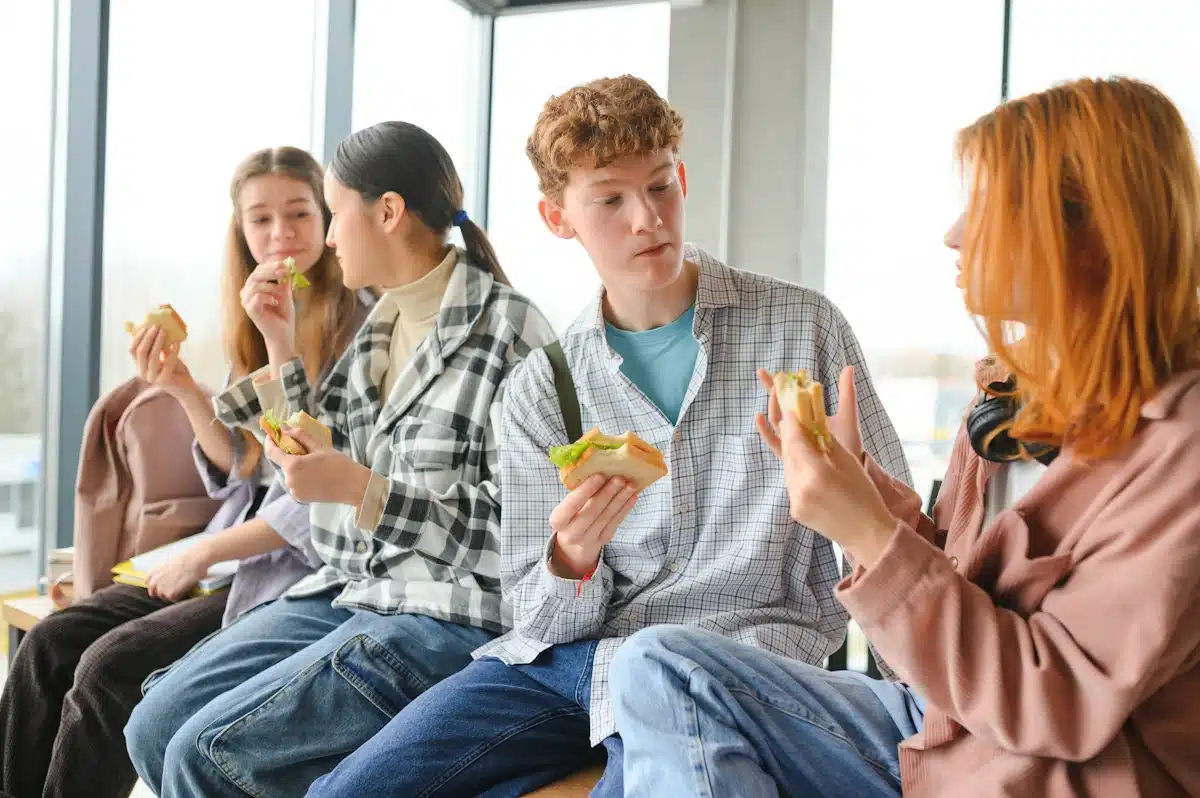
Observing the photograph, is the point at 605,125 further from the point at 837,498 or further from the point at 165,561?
the point at 165,561

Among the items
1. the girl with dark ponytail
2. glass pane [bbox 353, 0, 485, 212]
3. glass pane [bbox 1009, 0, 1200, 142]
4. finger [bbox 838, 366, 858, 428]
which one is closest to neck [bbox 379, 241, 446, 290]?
the girl with dark ponytail

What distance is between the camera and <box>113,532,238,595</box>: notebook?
2492 millimetres

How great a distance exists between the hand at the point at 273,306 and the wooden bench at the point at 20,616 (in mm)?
913

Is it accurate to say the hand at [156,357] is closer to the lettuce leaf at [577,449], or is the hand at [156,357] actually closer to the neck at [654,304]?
the neck at [654,304]

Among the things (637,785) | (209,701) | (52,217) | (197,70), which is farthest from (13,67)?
(637,785)

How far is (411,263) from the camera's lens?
90.8 inches

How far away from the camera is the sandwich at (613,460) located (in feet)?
5.35

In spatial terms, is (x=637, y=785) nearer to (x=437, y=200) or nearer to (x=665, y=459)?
(x=665, y=459)

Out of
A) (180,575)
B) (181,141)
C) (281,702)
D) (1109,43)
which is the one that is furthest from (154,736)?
(1109,43)

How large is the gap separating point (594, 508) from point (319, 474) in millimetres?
634

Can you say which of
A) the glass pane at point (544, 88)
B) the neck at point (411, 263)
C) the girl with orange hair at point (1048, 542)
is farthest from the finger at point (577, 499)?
the glass pane at point (544, 88)

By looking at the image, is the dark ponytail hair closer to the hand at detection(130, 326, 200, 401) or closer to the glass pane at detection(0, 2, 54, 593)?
the hand at detection(130, 326, 200, 401)

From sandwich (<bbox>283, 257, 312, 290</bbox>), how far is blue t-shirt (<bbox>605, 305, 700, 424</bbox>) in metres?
0.92

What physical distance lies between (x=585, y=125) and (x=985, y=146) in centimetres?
82
